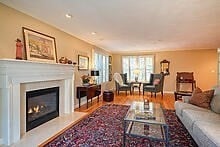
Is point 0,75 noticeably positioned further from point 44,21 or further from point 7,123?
point 44,21

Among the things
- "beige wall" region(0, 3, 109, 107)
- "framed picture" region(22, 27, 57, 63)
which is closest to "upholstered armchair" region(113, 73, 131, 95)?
"beige wall" region(0, 3, 109, 107)

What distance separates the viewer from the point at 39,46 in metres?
3.57

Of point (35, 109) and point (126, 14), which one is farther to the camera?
point (35, 109)

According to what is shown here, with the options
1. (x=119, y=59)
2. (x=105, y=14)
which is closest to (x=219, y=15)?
(x=105, y=14)

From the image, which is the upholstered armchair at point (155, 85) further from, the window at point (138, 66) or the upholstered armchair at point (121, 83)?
the window at point (138, 66)

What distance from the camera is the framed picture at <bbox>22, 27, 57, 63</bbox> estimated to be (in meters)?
3.26

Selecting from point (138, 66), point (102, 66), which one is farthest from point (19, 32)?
point (138, 66)

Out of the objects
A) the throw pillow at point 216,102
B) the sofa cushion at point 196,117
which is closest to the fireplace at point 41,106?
the sofa cushion at point 196,117

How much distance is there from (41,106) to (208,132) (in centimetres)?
315

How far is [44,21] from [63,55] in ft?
3.67

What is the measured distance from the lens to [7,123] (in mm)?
2520

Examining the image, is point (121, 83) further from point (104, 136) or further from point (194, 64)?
point (104, 136)

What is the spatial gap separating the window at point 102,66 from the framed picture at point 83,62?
102cm

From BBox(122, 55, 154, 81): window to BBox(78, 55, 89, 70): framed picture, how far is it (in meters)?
3.79
